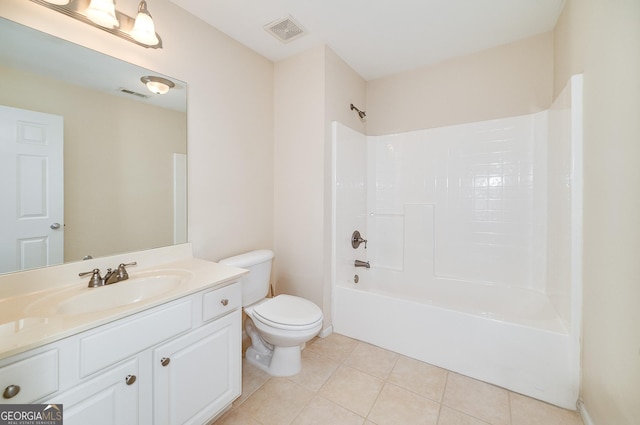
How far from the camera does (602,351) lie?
122cm

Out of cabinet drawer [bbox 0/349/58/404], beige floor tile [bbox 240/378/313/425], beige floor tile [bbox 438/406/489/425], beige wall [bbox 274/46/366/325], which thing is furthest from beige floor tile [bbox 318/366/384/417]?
cabinet drawer [bbox 0/349/58/404]

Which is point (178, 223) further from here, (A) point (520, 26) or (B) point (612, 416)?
(A) point (520, 26)

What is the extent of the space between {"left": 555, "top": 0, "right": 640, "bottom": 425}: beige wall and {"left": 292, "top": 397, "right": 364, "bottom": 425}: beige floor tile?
1157mm

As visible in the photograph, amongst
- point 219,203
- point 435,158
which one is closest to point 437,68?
point 435,158

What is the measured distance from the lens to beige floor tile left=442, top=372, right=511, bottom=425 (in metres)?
1.44

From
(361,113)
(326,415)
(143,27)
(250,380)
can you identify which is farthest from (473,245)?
(143,27)

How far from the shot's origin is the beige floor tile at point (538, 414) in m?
1.40

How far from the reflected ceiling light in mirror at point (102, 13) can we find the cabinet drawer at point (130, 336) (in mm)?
1422

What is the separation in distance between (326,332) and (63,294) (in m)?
1.76

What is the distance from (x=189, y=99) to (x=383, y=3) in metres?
1.42

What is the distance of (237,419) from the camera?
4.66 ft

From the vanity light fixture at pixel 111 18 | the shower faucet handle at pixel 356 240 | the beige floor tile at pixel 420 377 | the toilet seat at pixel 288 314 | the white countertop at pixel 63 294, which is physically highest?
the vanity light fixture at pixel 111 18

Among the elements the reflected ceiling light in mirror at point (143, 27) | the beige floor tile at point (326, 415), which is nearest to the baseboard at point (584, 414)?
the beige floor tile at point (326, 415)

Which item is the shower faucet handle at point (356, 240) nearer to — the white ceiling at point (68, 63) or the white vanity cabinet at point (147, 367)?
the white vanity cabinet at point (147, 367)
